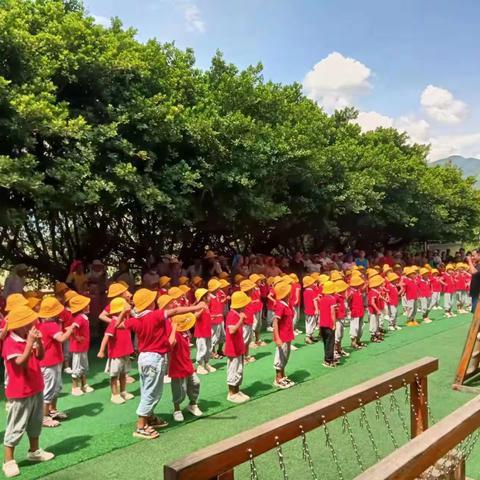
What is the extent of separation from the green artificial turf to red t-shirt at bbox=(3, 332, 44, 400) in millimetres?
802

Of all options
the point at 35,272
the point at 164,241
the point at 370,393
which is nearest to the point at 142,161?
the point at 164,241

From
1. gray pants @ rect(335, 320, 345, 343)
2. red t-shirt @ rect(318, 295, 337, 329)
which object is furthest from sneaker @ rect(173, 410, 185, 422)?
gray pants @ rect(335, 320, 345, 343)

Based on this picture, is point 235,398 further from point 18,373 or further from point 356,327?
point 356,327

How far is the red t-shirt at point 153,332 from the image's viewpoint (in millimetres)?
6090

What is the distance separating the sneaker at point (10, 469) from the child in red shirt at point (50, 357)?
129 centimetres

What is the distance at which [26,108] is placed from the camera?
805cm

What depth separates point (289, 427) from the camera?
3.28 metres

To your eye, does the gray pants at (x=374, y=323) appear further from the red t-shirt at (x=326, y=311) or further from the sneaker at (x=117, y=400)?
the sneaker at (x=117, y=400)

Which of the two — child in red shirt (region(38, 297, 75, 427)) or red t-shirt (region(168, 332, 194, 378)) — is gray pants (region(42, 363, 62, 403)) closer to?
child in red shirt (region(38, 297, 75, 427))

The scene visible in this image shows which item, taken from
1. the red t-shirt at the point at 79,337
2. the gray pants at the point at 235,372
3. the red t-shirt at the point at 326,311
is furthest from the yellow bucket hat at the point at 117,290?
the red t-shirt at the point at 326,311

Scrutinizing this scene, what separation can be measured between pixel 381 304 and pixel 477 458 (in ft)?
22.6

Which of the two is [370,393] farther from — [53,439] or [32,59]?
[32,59]

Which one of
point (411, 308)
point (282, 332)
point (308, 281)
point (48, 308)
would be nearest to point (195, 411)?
point (282, 332)

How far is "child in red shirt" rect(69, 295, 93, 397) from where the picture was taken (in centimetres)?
754
